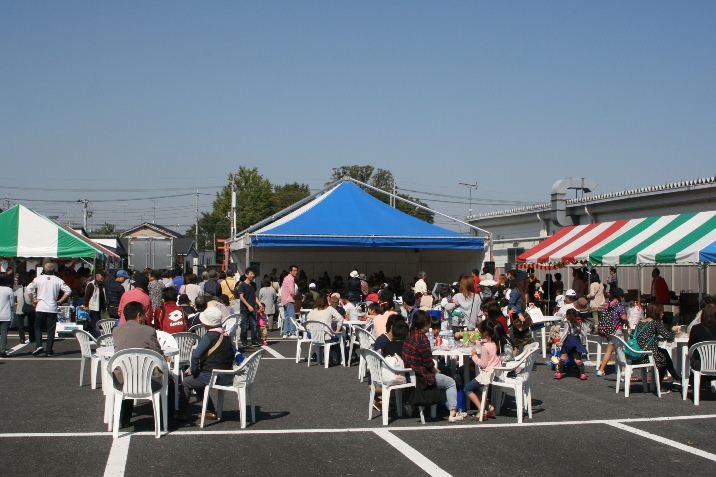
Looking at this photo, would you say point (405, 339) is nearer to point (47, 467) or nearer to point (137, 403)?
point (137, 403)

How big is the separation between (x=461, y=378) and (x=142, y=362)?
380cm

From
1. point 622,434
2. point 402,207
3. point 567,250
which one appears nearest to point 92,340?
point 622,434

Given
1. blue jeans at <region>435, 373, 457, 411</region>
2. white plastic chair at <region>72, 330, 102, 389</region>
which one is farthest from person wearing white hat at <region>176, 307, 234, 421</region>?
white plastic chair at <region>72, 330, 102, 389</region>

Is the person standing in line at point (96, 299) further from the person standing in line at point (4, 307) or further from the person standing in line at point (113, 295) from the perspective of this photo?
the person standing in line at point (4, 307)

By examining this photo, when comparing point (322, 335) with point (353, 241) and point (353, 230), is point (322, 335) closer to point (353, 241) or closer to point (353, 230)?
point (353, 241)

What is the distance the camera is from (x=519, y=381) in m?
8.11

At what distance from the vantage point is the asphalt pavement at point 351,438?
20.1 feet

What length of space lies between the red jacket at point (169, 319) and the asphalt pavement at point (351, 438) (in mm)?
1285

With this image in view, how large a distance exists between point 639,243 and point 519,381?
31.2 feet

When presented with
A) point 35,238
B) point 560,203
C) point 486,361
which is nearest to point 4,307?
point 35,238

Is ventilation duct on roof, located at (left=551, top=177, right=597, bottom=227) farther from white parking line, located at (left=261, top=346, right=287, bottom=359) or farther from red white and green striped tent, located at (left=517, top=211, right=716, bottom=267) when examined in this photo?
white parking line, located at (left=261, top=346, right=287, bottom=359)

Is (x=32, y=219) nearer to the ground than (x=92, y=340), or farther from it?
farther from it

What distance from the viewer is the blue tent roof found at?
20.4m

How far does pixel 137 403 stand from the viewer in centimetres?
893
